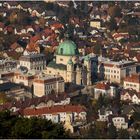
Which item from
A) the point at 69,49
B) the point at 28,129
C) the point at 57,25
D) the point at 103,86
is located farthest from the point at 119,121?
the point at 57,25

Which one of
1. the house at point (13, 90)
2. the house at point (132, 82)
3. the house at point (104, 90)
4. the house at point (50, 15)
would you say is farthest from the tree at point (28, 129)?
the house at point (50, 15)

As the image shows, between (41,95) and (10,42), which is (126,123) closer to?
(41,95)

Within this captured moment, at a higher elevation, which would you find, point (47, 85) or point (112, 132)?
point (112, 132)

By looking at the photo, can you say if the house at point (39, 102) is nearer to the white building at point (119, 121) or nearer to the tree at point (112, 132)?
the white building at point (119, 121)

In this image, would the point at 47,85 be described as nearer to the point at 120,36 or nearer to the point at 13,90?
the point at 13,90

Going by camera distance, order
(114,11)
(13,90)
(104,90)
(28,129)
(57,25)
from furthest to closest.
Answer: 1. (114,11)
2. (57,25)
3. (104,90)
4. (13,90)
5. (28,129)

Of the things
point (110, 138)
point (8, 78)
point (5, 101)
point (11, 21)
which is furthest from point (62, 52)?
point (11, 21)

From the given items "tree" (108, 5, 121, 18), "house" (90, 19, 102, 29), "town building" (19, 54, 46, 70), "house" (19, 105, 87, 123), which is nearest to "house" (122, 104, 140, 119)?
"house" (19, 105, 87, 123)
